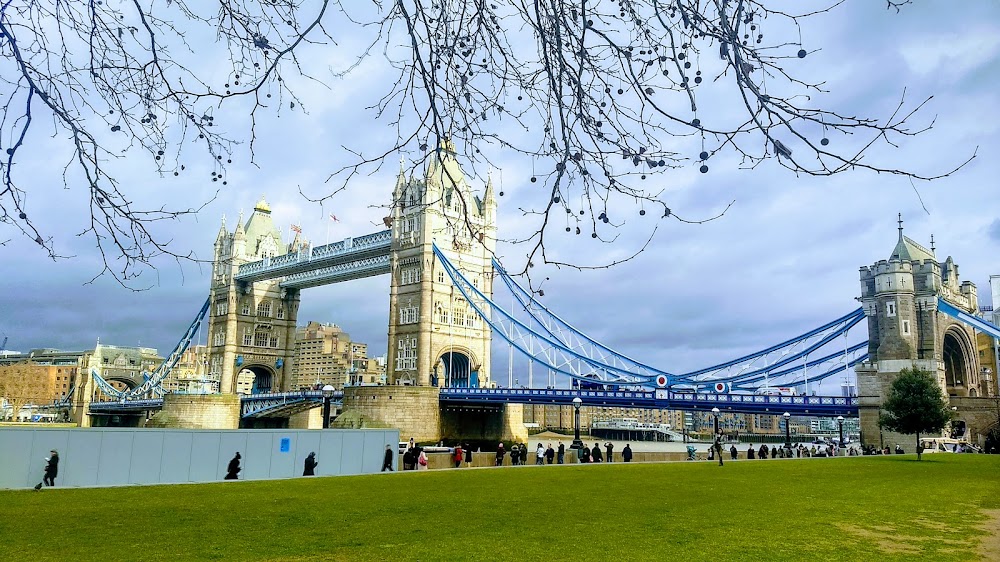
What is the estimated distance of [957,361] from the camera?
5072 centimetres

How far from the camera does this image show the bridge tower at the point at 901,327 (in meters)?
43.9

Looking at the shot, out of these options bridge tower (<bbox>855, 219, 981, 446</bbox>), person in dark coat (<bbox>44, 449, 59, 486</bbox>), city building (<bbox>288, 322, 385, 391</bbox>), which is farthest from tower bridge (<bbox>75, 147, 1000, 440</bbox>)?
city building (<bbox>288, 322, 385, 391</bbox>)

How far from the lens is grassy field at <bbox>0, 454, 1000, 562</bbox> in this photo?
31.7ft

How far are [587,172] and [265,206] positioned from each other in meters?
85.1

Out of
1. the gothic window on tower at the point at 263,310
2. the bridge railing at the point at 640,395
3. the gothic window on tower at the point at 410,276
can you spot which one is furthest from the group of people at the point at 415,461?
the gothic window on tower at the point at 263,310

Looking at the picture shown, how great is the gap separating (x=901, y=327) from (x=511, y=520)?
129 ft

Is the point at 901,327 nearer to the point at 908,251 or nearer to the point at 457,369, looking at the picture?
the point at 908,251

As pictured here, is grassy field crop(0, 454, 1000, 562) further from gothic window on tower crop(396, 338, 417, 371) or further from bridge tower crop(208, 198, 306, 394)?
bridge tower crop(208, 198, 306, 394)

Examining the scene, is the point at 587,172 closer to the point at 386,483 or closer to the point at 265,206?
the point at 386,483

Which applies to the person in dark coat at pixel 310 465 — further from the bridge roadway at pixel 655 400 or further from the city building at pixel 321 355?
the city building at pixel 321 355

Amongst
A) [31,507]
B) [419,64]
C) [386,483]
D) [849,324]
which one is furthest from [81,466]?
[849,324]

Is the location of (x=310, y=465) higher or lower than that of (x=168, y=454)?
lower

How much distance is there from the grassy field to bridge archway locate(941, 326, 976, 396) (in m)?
32.5

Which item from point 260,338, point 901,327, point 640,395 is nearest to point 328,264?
point 260,338
